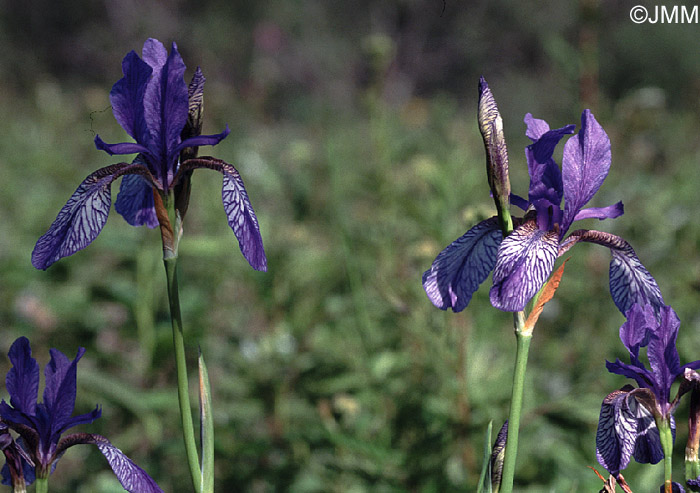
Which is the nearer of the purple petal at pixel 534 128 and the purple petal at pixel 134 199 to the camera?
the purple petal at pixel 534 128

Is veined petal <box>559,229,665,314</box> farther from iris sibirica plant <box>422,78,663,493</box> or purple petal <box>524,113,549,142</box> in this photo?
purple petal <box>524,113,549,142</box>

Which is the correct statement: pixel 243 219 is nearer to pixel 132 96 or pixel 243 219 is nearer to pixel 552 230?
pixel 132 96

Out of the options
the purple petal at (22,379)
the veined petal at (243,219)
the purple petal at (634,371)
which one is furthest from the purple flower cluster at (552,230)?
the purple petal at (22,379)

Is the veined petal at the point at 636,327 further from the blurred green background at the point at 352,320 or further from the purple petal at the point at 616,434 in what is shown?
the blurred green background at the point at 352,320

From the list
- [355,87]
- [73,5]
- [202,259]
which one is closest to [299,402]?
[202,259]

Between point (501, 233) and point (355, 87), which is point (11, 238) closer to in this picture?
point (501, 233)

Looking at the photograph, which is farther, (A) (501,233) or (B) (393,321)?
(B) (393,321)

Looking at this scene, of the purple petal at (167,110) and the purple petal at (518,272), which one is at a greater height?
the purple petal at (167,110)

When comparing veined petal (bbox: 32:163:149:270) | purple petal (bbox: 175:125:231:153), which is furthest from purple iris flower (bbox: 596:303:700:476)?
veined petal (bbox: 32:163:149:270)
